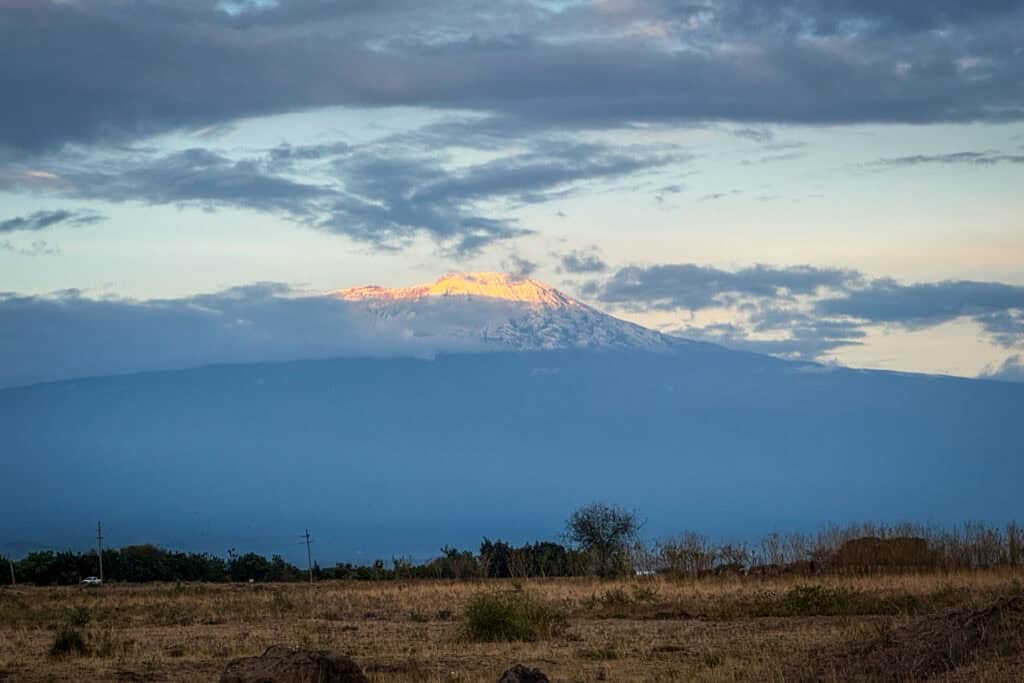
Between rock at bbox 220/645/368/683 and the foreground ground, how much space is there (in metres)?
2.34

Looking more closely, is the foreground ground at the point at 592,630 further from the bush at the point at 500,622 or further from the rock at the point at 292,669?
the rock at the point at 292,669

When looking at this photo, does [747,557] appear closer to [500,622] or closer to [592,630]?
[592,630]

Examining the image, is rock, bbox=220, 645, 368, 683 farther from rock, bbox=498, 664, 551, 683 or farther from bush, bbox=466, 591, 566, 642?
bush, bbox=466, 591, 566, 642

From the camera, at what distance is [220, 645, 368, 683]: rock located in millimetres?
22031

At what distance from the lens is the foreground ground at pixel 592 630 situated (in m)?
23.3

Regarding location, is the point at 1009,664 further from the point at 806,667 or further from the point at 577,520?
the point at 577,520

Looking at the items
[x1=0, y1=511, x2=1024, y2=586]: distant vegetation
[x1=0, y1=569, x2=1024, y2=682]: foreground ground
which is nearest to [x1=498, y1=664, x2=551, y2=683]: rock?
[x1=0, y1=569, x2=1024, y2=682]: foreground ground

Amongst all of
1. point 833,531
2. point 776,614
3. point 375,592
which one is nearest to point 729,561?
point 833,531

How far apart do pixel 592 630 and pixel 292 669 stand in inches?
574

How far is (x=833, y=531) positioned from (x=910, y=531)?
2866mm

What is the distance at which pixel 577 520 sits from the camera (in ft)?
258

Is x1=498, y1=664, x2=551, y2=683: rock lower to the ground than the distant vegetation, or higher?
lower

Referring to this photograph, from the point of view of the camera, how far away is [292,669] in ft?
72.5

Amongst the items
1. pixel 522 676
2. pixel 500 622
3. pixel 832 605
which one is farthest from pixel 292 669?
pixel 832 605
